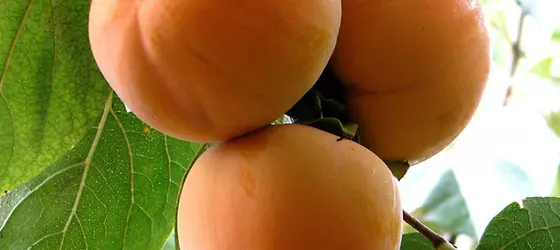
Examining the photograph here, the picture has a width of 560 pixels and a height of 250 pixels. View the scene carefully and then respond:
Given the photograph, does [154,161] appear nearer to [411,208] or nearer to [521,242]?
[521,242]

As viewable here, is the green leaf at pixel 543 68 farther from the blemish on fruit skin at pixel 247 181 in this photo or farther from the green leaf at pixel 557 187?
the blemish on fruit skin at pixel 247 181

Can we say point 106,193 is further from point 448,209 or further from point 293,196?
point 448,209

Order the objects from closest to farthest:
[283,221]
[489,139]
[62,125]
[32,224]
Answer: [283,221]
[62,125]
[32,224]
[489,139]

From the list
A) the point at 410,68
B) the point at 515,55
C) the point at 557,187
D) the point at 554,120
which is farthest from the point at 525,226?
the point at 515,55

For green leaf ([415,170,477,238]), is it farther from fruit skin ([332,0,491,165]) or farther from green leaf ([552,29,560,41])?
fruit skin ([332,0,491,165])

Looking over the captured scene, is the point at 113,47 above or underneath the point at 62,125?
above

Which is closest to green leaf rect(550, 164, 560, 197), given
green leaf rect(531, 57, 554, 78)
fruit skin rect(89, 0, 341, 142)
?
green leaf rect(531, 57, 554, 78)

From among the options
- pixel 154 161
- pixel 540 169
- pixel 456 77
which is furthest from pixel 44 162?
pixel 540 169
